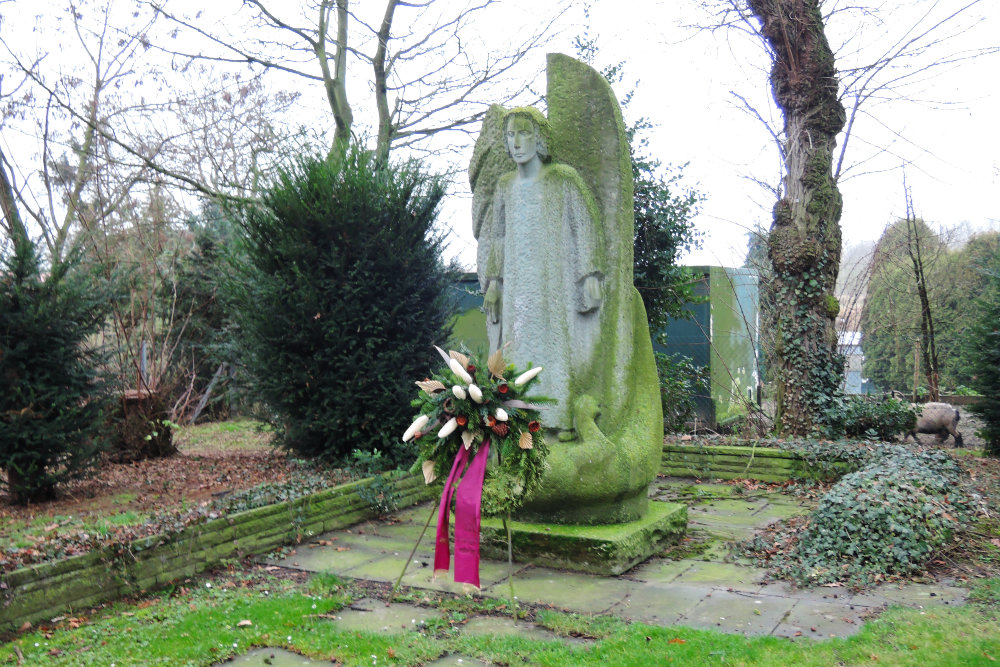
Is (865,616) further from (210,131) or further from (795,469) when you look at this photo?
(210,131)

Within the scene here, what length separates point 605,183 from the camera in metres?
6.05

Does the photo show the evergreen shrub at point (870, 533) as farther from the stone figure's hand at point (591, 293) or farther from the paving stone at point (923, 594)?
the stone figure's hand at point (591, 293)

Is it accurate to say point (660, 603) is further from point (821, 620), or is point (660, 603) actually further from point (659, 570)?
point (821, 620)

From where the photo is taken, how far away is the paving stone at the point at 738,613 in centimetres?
424

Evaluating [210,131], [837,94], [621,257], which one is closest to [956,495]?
[621,257]

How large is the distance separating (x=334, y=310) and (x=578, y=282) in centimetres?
319

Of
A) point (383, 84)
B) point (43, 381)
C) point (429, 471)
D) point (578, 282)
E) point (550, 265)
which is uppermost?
point (383, 84)

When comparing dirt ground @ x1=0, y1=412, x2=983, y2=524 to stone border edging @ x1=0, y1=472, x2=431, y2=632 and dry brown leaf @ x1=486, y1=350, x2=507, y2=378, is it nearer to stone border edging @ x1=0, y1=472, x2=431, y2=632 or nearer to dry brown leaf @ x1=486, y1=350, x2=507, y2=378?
stone border edging @ x1=0, y1=472, x2=431, y2=632

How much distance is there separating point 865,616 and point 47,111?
506 inches

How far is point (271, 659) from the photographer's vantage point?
392cm

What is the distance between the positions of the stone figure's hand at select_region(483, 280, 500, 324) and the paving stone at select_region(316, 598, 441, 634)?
2.39m

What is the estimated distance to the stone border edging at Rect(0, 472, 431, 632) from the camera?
4.43m

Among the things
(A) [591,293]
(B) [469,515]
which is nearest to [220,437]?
(A) [591,293]

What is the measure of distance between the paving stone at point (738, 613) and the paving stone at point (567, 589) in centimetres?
51
